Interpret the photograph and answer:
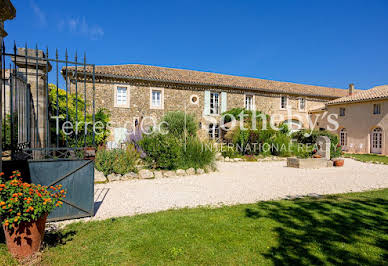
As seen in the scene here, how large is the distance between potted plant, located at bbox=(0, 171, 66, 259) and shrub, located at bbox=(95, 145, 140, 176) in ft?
13.6

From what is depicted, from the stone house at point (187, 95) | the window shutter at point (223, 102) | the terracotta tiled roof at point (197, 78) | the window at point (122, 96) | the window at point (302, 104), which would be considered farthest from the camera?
the window at point (302, 104)

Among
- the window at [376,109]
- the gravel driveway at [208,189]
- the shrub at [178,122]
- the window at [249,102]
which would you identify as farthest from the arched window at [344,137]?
the shrub at [178,122]

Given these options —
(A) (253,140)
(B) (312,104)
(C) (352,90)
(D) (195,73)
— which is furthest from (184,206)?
(C) (352,90)

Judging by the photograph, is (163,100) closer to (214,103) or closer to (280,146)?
(214,103)

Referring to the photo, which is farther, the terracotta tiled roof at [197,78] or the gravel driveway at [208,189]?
the terracotta tiled roof at [197,78]

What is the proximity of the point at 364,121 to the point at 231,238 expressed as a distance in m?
17.7

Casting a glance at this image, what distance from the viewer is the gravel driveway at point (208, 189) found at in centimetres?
424

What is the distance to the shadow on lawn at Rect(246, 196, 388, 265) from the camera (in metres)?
2.30

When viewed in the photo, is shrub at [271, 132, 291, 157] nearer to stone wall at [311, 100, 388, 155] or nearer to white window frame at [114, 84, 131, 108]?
stone wall at [311, 100, 388, 155]

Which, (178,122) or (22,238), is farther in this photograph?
(178,122)

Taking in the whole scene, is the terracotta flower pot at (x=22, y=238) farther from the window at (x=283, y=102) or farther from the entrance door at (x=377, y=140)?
the entrance door at (x=377, y=140)

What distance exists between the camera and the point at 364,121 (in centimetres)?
1579

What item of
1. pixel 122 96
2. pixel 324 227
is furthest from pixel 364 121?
pixel 122 96

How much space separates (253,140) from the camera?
1208 centimetres
